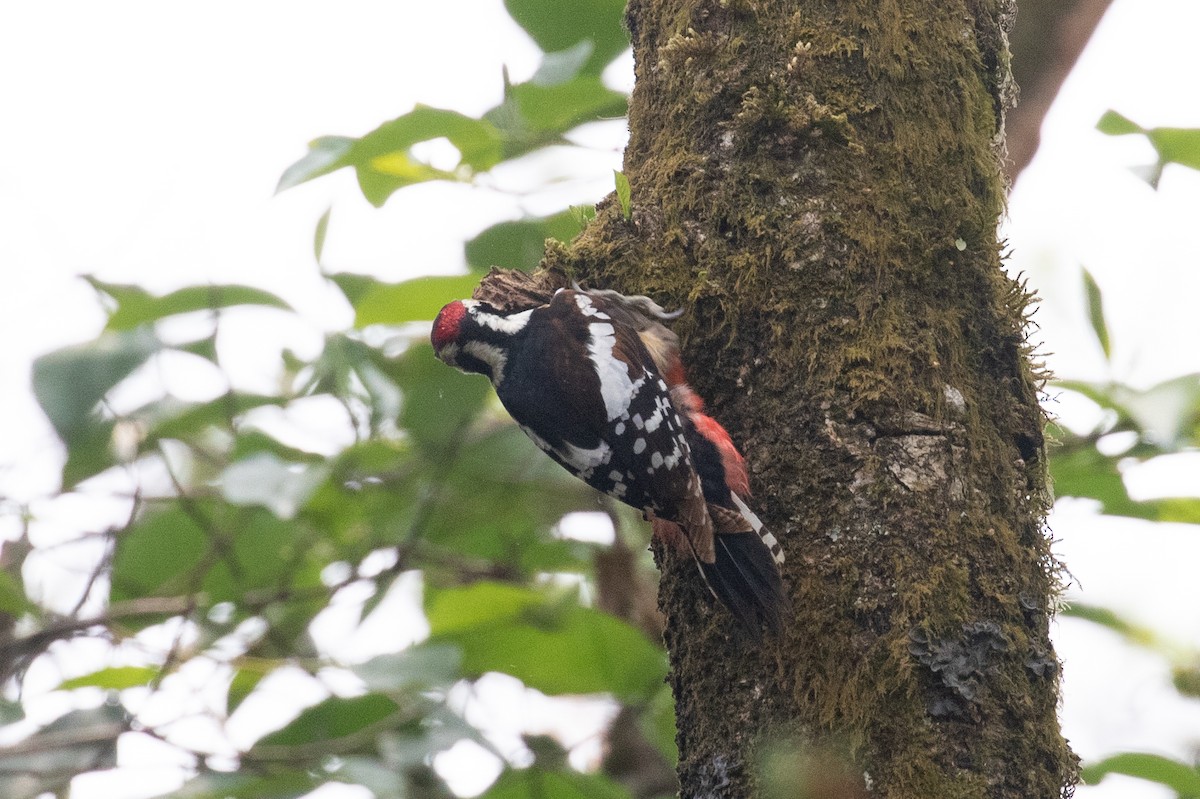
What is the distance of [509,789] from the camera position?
2.58m

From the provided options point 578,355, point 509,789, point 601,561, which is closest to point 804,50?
point 578,355

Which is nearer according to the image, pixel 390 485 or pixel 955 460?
pixel 955 460

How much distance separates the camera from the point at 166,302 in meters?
2.57

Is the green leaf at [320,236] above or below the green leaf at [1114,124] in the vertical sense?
below

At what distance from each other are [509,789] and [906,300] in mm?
1473

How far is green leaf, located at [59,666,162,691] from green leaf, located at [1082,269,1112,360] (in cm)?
239

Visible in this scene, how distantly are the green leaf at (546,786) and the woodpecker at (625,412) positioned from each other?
68cm

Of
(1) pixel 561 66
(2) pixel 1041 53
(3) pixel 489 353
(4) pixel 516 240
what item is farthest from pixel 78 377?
(2) pixel 1041 53

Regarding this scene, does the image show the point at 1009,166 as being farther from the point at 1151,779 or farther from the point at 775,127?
the point at 1151,779

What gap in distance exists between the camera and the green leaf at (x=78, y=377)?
2297mm

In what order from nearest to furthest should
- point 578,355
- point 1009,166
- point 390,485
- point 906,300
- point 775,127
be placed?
1. point 906,300
2. point 775,127
3. point 578,355
4. point 390,485
5. point 1009,166

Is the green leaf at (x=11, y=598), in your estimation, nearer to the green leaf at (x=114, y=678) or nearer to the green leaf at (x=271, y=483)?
the green leaf at (x=114, y=678)

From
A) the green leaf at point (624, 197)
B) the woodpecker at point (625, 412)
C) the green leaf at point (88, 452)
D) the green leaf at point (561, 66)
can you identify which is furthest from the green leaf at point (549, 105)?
the green leaf at point (88, 452)

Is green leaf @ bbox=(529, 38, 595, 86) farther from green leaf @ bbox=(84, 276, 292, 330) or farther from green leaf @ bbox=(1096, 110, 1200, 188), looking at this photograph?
green leaf @ bbox=(1096, 110, 1200, 188)
